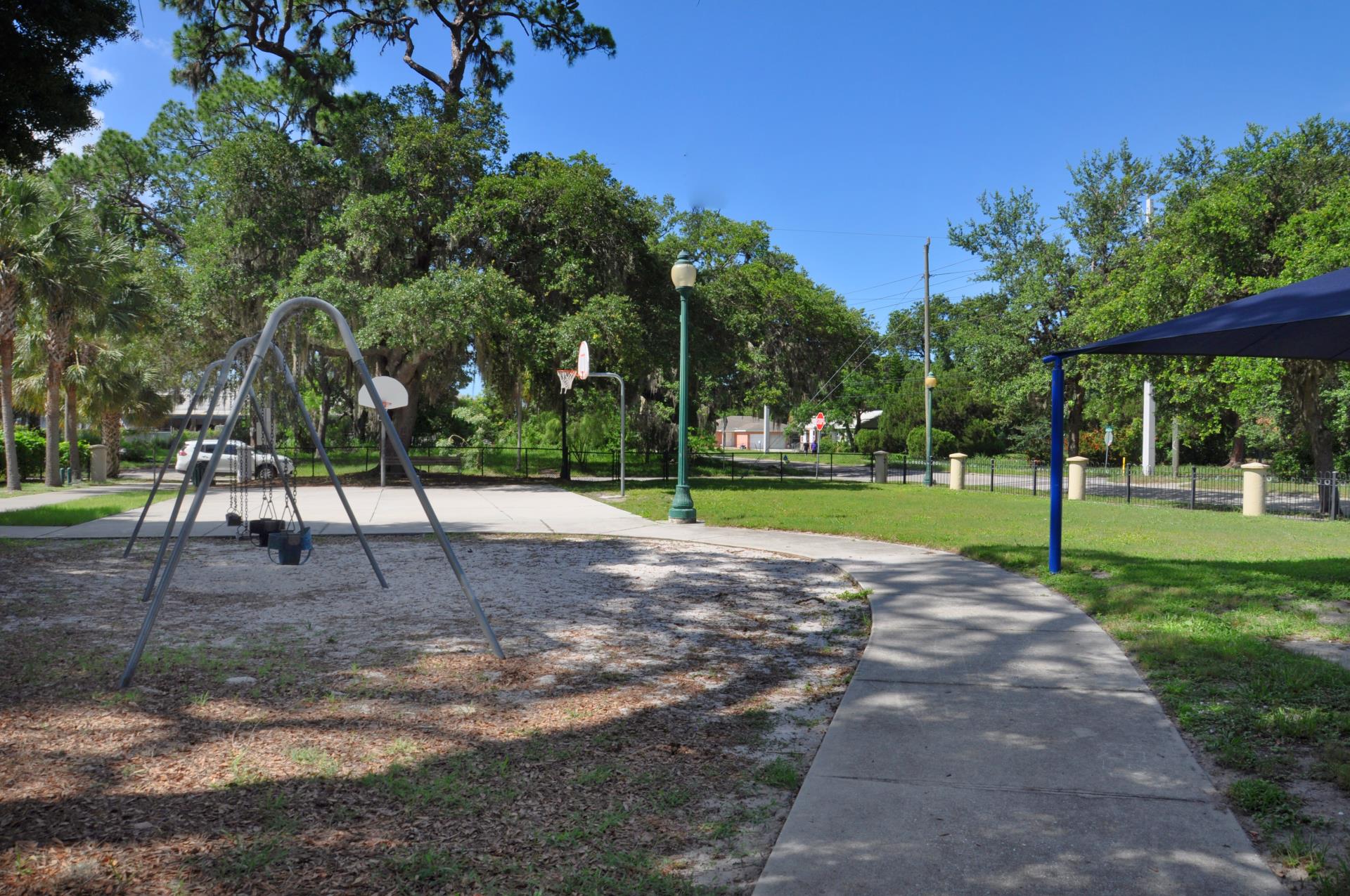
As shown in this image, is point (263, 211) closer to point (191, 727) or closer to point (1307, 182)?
point (191, 727)

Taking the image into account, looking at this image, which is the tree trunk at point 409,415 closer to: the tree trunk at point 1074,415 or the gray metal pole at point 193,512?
the gray metal pole at point 193,512

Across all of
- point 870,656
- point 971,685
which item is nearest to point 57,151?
point 870,656

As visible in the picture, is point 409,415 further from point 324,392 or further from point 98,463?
point 324,392

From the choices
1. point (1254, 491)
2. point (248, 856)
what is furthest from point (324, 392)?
point (248, 856)

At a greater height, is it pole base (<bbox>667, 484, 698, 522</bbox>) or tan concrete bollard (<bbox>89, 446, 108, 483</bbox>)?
tan concrete bollard (<bbox>89, 446, 108, 483</bbox>)

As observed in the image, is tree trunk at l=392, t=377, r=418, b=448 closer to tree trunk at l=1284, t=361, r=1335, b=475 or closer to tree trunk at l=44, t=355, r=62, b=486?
tree trunk at l=44, t=355, r=62, b=486

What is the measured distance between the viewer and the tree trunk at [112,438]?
92.9ft

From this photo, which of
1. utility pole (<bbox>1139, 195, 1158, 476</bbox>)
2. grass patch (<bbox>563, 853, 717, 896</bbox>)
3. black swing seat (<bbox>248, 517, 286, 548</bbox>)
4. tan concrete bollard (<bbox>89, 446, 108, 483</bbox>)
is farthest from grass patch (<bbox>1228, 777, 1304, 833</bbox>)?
utility pole (<bbox>1139, 195, 1158, 476</bbox>)

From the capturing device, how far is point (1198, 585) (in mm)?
8438

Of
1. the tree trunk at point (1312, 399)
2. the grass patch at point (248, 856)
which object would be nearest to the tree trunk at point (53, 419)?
the grass patch at point (248, 856)

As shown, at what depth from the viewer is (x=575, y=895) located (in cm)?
291

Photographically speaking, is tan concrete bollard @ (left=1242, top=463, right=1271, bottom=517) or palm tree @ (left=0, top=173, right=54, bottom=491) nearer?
tan concrete bollard @ (left=1242, top=463, right=1271, bottom=517)

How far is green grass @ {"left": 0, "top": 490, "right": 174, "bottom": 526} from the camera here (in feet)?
48.1

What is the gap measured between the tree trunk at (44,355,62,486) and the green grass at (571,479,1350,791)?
49.8 ft
